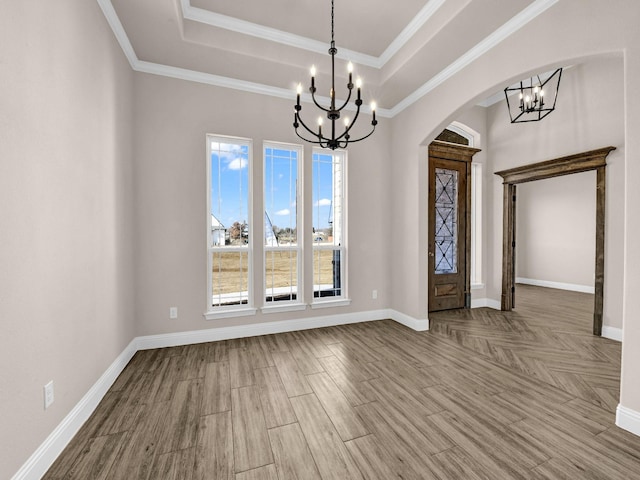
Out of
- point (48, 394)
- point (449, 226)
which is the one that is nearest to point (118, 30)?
point (48, 394)

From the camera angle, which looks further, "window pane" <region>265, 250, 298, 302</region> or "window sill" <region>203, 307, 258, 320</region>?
"window pane" <region>265, 250, 298, 302</region>

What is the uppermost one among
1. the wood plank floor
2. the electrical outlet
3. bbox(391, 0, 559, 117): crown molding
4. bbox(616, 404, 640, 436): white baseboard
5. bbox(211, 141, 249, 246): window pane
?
bbox(391, 0, 559, 117): crown molding

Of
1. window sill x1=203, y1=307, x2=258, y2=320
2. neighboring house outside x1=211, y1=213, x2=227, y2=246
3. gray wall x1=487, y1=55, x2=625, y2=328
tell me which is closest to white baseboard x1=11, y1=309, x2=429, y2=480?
window sill x1=203, y1=307, x2=258, y2=320

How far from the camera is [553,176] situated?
169 inches

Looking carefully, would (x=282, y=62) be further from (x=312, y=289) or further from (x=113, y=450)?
(x=113, y=450)

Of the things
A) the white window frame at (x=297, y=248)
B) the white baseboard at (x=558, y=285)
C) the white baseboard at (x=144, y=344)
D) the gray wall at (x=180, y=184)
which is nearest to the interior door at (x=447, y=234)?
the white baseboard at (x=144, y=344)

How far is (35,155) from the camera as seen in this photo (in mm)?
1525

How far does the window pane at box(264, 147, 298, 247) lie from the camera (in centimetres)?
384

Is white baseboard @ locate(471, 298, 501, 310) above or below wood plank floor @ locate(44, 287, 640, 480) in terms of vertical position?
above

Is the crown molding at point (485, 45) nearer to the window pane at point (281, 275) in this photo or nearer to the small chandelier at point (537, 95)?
the small chandelier at point (537, 95)

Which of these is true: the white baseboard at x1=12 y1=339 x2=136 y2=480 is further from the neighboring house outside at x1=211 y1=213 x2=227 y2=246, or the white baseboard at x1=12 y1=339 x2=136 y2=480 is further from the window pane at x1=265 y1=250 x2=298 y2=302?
the window pane at x1=265 y1=250 x2=298 y2=302

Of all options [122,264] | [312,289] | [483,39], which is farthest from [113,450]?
[483,39]

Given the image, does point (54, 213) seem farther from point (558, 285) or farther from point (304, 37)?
point (558, 285)

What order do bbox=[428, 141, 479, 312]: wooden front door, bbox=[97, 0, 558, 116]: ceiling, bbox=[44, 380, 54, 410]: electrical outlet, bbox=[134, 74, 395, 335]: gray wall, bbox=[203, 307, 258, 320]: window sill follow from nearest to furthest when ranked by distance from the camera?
1. bbox=[44, 380, 54, 410]: electrical outlet
2. bbox=[97, 0, 558, 116]: ceiling
3. bbox=[134, 74, 395, 335]: gray wall
4. bbox=[203, 307, 258, 320]: window sill
5. bbox=[428, 141, 479, 312]: wooden front door
